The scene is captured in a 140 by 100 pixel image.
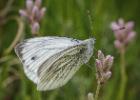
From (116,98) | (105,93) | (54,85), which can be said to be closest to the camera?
(54,85)

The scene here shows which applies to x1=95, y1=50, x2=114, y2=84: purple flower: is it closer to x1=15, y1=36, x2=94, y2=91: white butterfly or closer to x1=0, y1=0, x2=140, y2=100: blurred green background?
x1=15, y1=36, x2=94, y2=91: white butterfly

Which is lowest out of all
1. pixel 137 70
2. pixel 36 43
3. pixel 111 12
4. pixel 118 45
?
pixel 137 70

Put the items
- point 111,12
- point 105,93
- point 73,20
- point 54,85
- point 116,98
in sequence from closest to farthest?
1. point 54,85
2. point 116,98
3. point 105,93
4. point 73,20
5. point 111,12

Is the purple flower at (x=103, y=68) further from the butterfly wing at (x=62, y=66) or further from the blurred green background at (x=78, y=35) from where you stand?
the blurred green background at (x=78, y=35)

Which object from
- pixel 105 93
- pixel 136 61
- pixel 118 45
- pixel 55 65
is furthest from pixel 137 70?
pixel 55 65

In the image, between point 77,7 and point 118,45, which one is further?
point 77,7

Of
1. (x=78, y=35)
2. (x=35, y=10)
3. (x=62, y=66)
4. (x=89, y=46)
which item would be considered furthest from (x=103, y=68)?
(x=78, y=35)

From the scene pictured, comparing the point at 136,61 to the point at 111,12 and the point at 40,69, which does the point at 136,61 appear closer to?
the point at 111,12

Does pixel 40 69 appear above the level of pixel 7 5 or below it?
above
